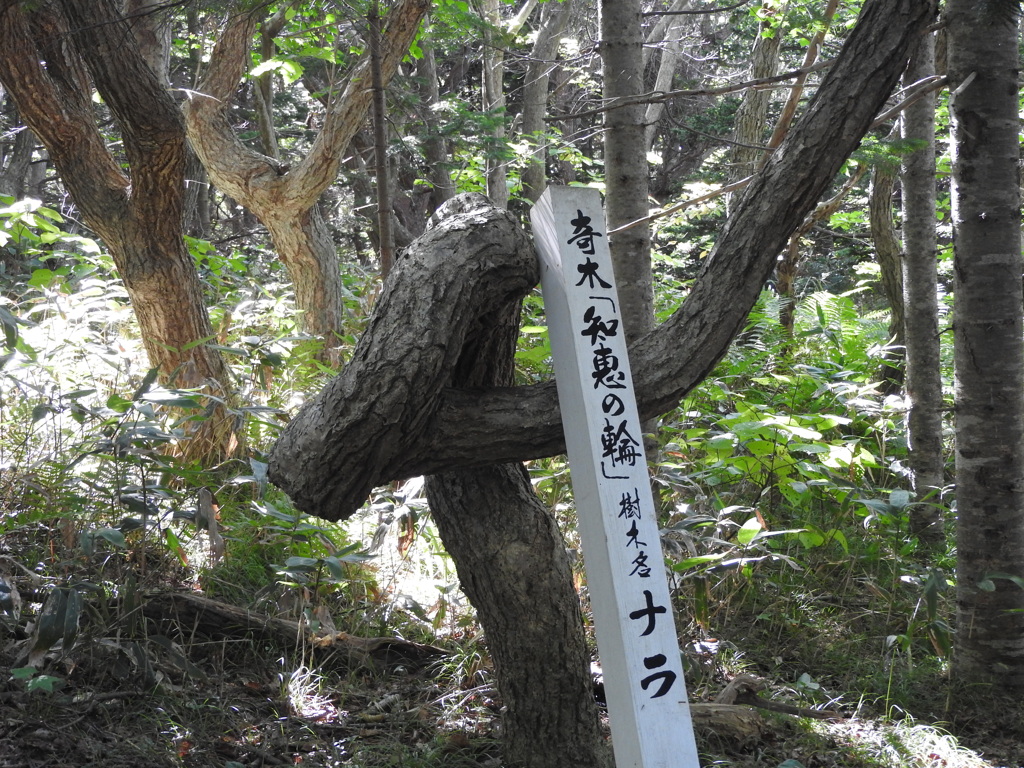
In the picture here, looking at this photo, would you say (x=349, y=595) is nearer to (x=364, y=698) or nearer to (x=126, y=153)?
(x=364, y=698)

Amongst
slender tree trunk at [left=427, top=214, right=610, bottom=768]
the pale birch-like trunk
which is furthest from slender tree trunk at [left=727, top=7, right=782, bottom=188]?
slender tree trunk at [left=427, top=214, right=610, bottom=768]

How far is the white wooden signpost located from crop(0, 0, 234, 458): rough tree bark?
2.74 m

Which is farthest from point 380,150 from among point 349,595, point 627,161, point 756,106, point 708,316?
point 756,106

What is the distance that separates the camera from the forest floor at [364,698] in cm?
264

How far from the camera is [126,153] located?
4594 mm

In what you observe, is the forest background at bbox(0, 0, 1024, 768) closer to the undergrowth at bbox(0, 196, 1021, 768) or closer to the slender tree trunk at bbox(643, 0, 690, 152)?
the undergrowth at bbox(0, 196, 1021, 768)

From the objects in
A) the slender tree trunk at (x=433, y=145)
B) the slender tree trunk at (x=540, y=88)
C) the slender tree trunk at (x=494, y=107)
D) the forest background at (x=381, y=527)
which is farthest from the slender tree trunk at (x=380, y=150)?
the slender tree trunk at (x=540, y=88)

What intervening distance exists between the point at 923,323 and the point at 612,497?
3108 millimetres

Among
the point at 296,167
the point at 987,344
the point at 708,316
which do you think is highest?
the point at 296,167

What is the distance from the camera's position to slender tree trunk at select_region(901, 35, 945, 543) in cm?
438

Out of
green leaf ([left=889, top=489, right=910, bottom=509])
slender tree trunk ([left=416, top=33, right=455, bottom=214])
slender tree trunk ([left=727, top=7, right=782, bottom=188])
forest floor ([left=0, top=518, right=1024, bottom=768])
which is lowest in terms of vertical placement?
forest floor ([left=0, top=518, right=1024, bottom=768])

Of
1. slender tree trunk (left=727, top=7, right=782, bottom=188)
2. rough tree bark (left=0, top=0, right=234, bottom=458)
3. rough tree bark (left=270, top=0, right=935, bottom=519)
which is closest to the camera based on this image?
rough tree bark (left=270, top=0, right=935, bottom=519)

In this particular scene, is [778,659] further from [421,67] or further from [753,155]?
[421,67]

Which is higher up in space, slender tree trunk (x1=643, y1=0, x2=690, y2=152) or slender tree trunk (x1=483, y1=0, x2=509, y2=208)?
slender tree trunk (x1=643, y1=0, x2=690, y2=152)
